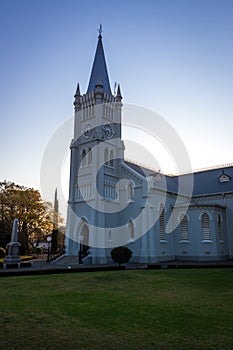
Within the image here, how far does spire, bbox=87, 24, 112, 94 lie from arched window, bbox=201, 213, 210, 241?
20.9m

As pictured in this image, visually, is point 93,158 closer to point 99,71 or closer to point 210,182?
point 99,71

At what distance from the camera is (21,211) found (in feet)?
165

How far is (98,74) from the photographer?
39906 millimetres

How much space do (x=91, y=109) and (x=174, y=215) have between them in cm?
1748

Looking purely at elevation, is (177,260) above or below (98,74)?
below

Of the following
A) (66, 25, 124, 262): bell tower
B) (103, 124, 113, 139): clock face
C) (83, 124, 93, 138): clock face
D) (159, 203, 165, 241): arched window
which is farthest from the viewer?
(83, 124, 93, 138): clock face

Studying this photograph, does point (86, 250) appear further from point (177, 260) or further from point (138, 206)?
point (177, 260)

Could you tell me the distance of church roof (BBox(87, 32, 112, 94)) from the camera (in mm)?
39875

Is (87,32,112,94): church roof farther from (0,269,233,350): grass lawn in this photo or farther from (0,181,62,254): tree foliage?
(0,269,233,350): grass lawn

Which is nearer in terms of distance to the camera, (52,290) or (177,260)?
(52,290)

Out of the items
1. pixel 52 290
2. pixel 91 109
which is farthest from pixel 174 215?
pixel 52 290

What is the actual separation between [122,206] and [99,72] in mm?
19156

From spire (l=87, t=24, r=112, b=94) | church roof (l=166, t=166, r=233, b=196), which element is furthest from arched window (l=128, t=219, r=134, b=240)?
spire (l=87, t=24, r=112, b=94)

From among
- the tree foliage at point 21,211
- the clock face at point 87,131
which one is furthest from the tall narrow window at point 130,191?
the tree foliage at point 21,211
